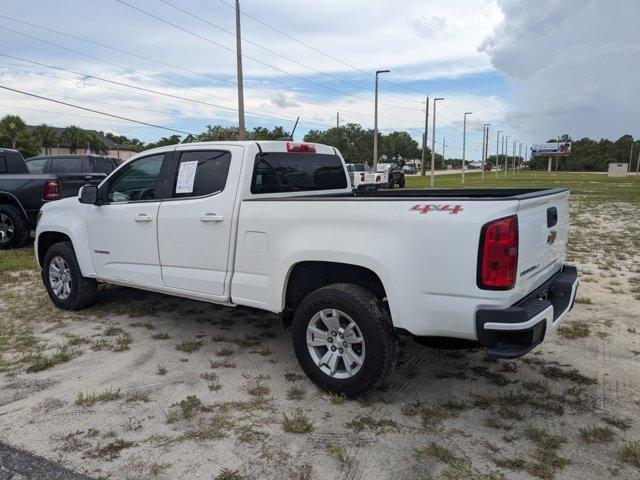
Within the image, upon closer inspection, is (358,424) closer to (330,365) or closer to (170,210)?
(330,365)

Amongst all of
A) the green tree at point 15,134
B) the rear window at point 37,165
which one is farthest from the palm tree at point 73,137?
the rear window at point 37,165

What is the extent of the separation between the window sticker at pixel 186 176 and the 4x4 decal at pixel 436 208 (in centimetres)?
221

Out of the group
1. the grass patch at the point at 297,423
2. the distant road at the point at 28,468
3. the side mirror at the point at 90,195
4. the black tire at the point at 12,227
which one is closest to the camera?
the distant road at the point at 28,468

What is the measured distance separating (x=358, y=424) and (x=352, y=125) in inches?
3825

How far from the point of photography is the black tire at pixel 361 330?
3463 mm

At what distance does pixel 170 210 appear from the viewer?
184 inches

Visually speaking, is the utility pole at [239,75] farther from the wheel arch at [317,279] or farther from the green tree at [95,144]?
the green tree at [95,144]

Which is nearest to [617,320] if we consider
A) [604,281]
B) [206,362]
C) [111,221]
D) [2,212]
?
[604,281]

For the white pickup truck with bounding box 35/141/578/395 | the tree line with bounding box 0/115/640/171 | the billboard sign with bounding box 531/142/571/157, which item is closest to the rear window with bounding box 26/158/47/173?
the white pickup truck with bounding box 35/141/578/395

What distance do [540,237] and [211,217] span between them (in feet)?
8.19

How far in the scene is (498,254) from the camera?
3.04 m

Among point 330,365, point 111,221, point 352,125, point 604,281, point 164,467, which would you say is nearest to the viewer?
point 164,467

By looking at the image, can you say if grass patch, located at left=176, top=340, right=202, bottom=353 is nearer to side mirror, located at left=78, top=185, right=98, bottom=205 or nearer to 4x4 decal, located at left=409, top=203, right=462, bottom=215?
side mirror, located at left=78, top=185, right=98, bottom=205

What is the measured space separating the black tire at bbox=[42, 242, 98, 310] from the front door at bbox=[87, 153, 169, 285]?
38 cm
